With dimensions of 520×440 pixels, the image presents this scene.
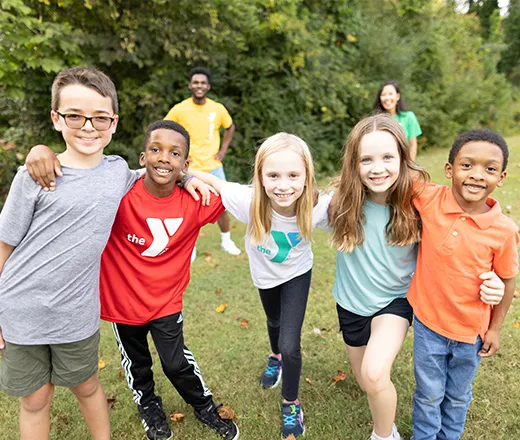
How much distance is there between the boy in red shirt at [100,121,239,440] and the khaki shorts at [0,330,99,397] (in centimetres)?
33

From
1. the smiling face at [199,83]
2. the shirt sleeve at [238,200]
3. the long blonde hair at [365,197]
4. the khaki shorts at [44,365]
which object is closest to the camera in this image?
the khaki shorts at [44,365]

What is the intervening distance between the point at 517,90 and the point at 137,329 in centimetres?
2406

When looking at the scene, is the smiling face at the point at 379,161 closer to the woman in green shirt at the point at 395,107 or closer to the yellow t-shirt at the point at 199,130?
the woman in green shirt at the point at 395,107

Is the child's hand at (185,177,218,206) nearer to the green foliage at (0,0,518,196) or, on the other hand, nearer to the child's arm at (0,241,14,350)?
A: the child's arm at (0,241,14,350)

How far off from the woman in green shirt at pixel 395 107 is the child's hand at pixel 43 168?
4624 mm

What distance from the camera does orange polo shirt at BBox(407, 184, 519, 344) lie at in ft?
6.62

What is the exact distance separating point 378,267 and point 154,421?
1.74 metres

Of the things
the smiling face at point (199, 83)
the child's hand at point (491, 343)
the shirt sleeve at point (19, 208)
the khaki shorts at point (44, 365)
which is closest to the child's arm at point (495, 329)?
the child's hand at point (491, 343)

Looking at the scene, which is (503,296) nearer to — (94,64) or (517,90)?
(94,64)

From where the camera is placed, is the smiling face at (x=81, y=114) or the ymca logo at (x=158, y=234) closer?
the smiling face at (x=81, y=114)

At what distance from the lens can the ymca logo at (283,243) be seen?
2.61 metres

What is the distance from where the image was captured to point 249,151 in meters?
9.84

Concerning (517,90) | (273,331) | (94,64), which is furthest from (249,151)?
(517,90)

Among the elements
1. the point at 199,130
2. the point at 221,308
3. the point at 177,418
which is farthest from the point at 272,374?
the point at 199,130
